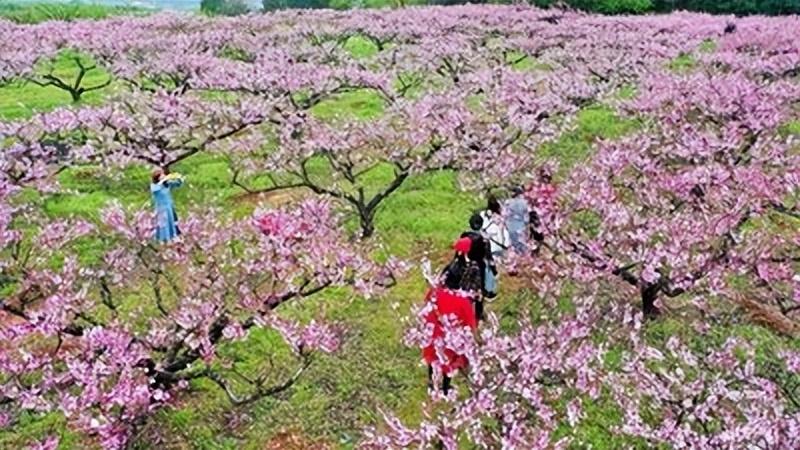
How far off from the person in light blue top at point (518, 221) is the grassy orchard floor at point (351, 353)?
96cm

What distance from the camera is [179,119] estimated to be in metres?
21.1

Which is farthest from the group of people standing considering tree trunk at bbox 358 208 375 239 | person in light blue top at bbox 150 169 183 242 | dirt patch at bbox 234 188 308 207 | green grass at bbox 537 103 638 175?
green grass at bbox 537 103 638 175

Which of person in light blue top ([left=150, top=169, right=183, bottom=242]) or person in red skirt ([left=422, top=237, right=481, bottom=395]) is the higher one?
person in red skirt ([left=422, top=237, right=481, bottom=395])

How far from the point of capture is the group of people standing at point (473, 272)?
9.83 meters

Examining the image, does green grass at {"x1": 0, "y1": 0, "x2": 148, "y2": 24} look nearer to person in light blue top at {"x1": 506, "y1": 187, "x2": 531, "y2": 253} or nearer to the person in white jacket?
person in light blue top at {"x1": 506, "y1": 187, "x2": 531, "y2": 253}

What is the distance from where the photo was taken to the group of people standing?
32.2 ft

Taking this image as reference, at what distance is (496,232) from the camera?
13.8 meters

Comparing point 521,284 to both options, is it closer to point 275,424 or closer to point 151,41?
point 275,424

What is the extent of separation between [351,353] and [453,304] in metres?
3.19

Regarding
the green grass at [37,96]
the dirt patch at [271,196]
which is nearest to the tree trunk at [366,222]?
the dirt patch at [271,196]

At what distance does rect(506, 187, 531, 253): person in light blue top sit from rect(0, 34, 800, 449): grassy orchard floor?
96 centimetres

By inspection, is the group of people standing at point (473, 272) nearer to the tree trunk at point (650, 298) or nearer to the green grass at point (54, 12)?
the tree trunk at point (650, 298)

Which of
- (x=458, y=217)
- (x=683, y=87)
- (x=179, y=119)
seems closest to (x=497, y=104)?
(x=458, y=217)

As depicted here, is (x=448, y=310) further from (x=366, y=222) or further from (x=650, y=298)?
(x=366, y=222)
